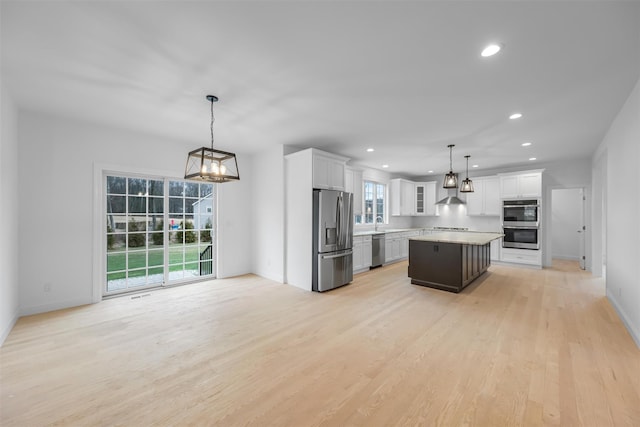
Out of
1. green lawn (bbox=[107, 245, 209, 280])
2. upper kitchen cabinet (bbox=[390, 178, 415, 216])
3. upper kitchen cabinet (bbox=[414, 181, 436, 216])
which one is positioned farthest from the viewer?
upper kitchen cabinet (bbox=[414, 181, 436, 216])

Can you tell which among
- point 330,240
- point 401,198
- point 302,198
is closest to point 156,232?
point 302,198

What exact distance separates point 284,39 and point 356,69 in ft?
2.53

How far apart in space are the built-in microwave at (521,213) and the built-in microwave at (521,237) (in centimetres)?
10

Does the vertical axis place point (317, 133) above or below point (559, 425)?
above

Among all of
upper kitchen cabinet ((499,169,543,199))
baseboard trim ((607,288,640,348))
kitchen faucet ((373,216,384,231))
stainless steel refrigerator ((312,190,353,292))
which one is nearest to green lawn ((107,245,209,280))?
stainless steel refrigerator ((312,190,353,292))

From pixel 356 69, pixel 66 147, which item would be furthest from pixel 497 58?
pixel 66 147

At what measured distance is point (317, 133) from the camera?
4.52 meters

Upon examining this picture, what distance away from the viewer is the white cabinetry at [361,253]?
20.2 ft

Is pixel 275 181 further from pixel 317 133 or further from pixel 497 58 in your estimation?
pixel 497 58

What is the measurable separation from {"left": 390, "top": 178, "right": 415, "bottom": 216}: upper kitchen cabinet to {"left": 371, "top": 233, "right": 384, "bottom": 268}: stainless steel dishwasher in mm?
1829

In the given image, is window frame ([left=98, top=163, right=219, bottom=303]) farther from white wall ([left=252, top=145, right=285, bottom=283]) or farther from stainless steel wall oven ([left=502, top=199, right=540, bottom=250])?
stainless steel wall oven ([left=502, top=199, right=540, bottom=250])

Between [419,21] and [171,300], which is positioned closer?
[419,21]

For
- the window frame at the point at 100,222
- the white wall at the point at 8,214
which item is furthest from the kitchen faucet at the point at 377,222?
the white wall at the point at 8,214

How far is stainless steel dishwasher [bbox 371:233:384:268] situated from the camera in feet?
21.8
